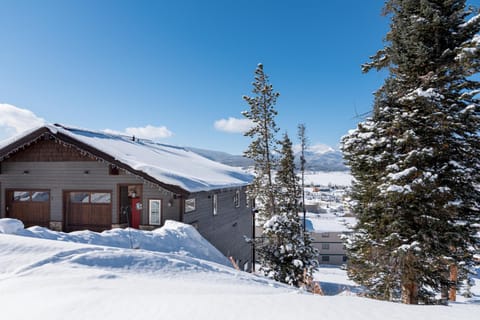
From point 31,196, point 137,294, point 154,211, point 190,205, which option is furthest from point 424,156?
point 31,196

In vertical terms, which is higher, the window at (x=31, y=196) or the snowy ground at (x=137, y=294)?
the window at (x=31, y=196)

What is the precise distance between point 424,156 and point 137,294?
26.7ft

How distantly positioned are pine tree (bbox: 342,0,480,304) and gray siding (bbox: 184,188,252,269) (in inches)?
285

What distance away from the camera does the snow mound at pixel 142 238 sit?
23.2ft

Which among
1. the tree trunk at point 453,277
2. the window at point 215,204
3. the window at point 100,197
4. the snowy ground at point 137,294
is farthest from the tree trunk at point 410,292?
the window at point 100,197

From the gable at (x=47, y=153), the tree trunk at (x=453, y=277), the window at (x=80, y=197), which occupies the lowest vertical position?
the tree trunk at (x=453, y=277)

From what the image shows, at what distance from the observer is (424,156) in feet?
26.1

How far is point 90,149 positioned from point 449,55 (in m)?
13.2

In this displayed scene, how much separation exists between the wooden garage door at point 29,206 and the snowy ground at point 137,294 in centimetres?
878

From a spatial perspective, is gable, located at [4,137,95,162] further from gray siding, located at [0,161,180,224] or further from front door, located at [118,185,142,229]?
front door, located at [118,185,142,229]

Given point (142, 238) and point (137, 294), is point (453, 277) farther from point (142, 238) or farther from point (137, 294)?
point (137, 294)

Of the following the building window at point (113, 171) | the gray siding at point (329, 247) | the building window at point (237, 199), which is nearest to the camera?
the building window at point (113, 171)

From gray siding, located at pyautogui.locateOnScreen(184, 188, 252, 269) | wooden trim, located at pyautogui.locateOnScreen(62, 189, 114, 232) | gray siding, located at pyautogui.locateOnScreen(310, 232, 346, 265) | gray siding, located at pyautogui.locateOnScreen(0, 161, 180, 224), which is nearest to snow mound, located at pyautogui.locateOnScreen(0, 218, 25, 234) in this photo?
gray siding, located at pyautogui.locateOnScreen(0, 161, 180, 224)

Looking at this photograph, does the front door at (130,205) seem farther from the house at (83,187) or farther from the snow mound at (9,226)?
the snow mound at (9,226)
